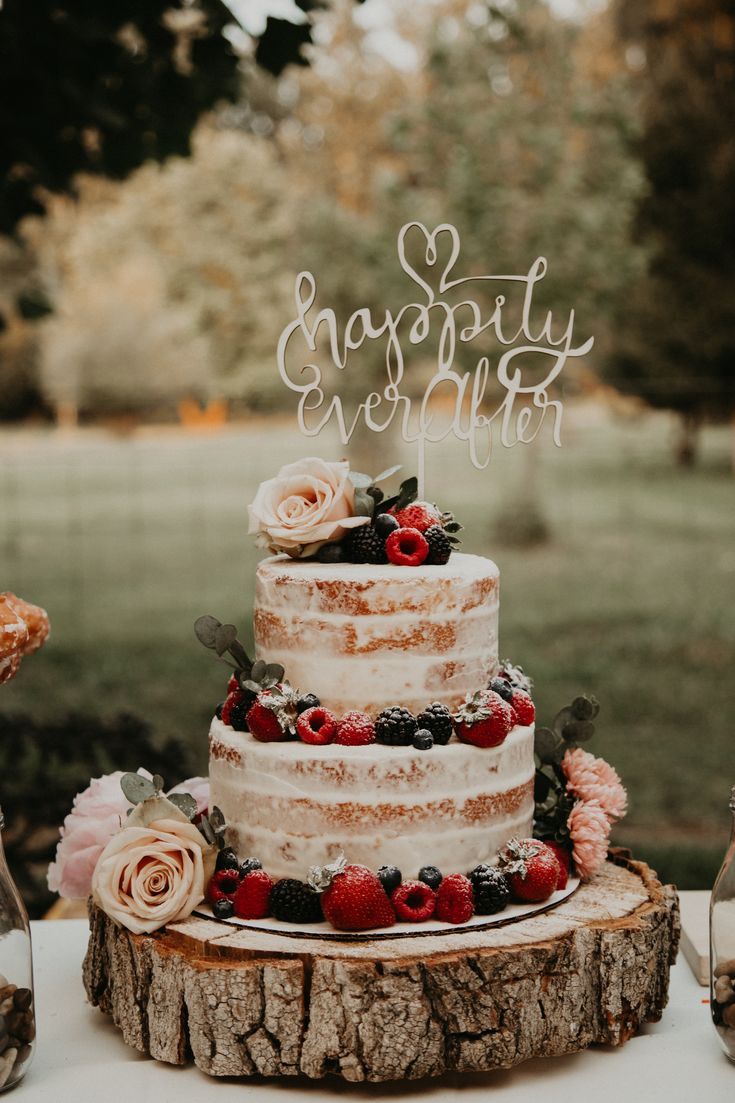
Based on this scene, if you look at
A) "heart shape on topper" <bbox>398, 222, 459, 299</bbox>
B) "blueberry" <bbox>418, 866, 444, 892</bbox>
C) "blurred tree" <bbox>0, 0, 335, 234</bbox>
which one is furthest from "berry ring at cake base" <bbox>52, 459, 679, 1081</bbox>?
"blurred tree" <bbox>0, 0, 335, 234</bbox>

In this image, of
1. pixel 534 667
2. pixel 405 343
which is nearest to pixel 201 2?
pixel 534 667

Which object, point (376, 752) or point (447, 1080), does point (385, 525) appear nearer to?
point (376, 752)

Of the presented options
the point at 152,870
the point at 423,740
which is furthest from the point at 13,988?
the point at 423,740

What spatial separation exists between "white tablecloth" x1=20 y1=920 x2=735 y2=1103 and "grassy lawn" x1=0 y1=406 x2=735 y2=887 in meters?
3.25

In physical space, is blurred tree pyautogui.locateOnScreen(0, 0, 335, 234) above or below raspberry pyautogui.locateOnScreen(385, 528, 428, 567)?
above

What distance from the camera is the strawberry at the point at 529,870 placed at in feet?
6.89

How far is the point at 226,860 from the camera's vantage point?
2.16 metres

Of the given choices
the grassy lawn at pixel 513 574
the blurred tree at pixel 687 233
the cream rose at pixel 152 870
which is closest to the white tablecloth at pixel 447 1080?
the cream rose at pixel 152 870

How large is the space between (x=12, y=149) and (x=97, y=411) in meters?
10.1

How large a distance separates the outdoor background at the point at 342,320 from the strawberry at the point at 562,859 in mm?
1467

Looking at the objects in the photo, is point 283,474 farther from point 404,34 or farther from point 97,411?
Result: point 404,34

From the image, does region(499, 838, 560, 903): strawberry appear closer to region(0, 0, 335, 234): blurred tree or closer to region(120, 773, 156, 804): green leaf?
region(120, 773, 156, 804): green leaf

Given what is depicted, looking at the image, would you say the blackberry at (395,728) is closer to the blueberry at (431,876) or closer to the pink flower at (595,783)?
the blueberry at (431,876)

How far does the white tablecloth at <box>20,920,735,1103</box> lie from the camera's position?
189cm
